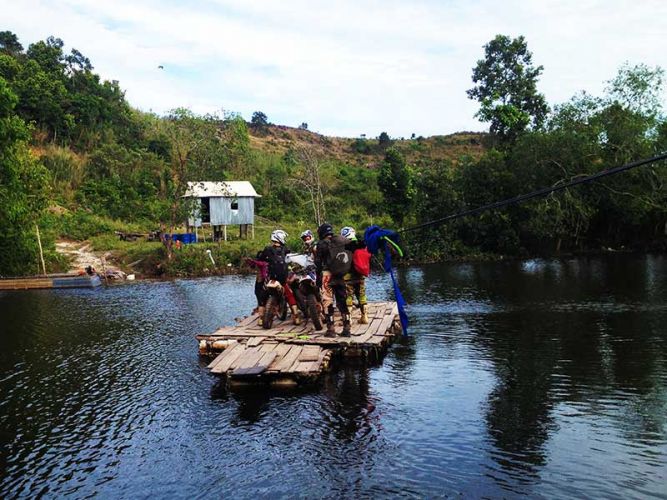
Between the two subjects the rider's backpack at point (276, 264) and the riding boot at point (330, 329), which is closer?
the riding boot at point (330, 329)

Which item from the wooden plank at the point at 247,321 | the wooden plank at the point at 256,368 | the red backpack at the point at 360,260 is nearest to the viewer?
the wooden plank at the point at 256,368

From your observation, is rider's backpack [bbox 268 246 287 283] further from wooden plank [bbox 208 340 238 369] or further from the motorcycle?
wooden plank [bbox 208 340 238 369]

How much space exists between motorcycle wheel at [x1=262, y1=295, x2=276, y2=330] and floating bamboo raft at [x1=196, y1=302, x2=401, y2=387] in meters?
0.16

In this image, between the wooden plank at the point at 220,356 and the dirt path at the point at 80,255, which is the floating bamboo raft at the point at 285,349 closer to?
the wooden plank at the point at 220,356

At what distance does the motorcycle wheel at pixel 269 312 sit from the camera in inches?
573

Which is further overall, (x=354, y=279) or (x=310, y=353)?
(x=354, y=279)

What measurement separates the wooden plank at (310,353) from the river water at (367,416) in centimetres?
61

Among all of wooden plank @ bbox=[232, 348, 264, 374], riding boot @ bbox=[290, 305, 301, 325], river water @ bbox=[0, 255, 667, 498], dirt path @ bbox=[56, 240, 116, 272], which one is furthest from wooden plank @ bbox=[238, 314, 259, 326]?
dirt path @ bbox=[56, 240, 116, 272]

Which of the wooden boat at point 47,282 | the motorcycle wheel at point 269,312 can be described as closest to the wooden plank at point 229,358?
the motorcycle wheel at point 269,312

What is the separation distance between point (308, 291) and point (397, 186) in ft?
105

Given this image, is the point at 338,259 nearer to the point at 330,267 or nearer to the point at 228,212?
the point at 330,267

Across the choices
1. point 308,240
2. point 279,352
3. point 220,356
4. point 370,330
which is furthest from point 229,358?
point 308,240

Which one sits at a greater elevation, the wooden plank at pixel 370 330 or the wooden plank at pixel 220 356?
the wooden plank at pixel 370 330

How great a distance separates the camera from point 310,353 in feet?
40.5
